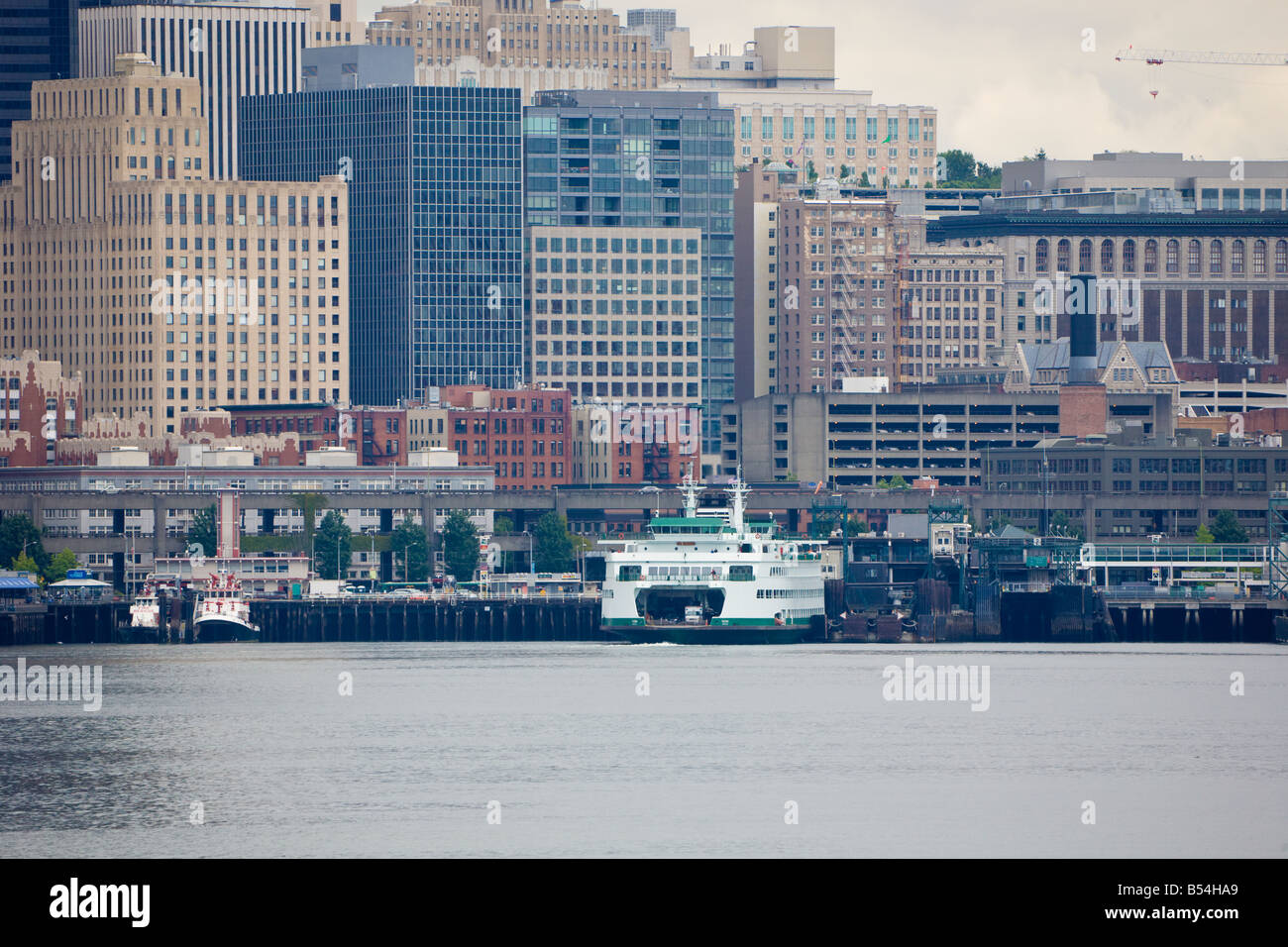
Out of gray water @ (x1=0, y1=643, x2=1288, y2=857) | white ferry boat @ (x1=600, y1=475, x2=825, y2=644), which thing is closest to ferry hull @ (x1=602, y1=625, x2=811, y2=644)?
white ferry boat @ (x1=600, y1=475, x2=825, y2=644)

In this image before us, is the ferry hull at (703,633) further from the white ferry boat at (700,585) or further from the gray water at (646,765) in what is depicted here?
the gray water at (646,765)

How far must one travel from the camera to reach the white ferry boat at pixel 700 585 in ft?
627

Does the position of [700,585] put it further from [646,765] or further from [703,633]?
[646,765]

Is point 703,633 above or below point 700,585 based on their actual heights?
below

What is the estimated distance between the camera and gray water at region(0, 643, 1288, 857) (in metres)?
95.7

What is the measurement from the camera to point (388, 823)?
324 feet

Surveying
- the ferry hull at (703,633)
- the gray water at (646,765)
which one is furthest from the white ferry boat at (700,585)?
the gray water at (646,765)

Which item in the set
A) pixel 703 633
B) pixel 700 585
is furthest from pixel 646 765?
pixel 703 633

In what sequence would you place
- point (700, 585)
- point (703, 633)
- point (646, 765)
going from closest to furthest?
point (646, 765) → point (700, 585) → point (703, 633)

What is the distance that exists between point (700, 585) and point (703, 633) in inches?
124

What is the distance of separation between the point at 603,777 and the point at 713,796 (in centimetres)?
670

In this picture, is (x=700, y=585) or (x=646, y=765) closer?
(x=646, y=765)

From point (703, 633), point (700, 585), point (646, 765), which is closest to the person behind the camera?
point (646, 765)

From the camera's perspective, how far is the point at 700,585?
19088cm
